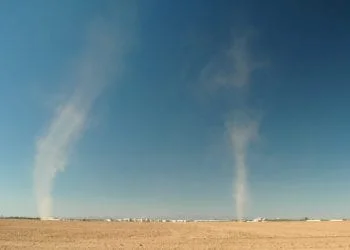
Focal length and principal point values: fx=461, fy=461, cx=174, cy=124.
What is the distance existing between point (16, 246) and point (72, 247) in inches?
201

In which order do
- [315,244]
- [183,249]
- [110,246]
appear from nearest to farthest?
[183,249]
[110,246]
[315,244]

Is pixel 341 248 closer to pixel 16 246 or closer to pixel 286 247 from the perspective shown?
pixel 286 247

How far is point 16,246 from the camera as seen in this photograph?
42.4 m

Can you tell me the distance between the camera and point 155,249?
135ft

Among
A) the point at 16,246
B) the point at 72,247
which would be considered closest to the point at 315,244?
the point at 72,247

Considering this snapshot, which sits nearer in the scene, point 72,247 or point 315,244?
point 72,247

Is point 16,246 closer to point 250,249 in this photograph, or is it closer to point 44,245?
point 44,245

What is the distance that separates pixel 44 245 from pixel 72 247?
3558 millimetres

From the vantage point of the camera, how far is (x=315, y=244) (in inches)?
1922

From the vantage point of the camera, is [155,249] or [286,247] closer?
[155,249]

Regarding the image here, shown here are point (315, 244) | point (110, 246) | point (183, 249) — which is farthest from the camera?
point (315, 244)

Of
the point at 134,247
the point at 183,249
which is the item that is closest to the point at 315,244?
the point at 183,249

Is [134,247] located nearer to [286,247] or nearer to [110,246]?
[110,246]

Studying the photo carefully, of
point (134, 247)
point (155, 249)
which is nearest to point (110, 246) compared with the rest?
point (134, 247)
